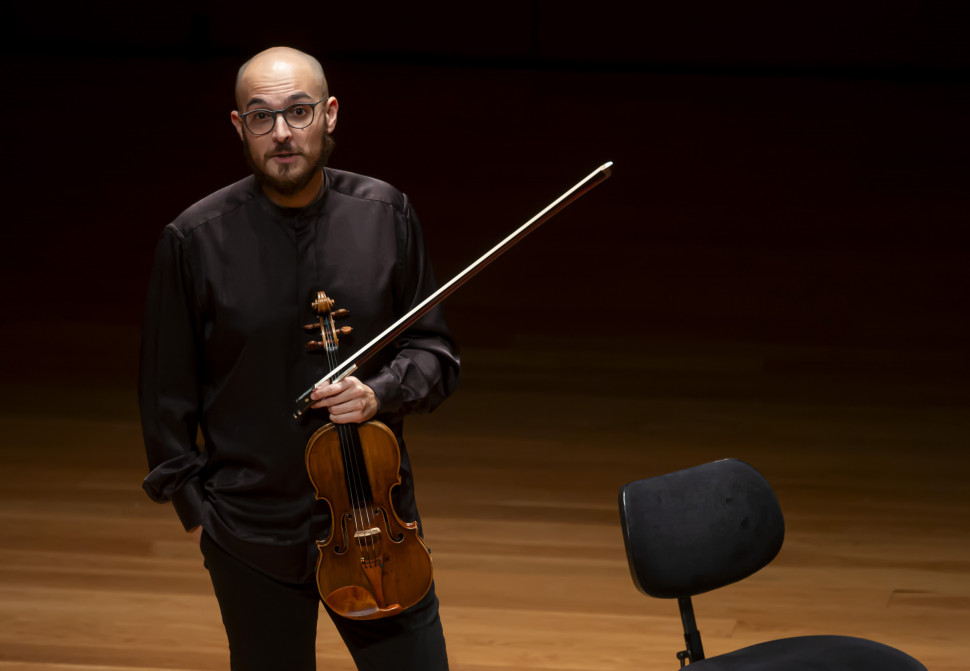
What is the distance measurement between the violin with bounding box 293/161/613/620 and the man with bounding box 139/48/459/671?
1.4 inches

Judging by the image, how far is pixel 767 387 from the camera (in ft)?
14.3

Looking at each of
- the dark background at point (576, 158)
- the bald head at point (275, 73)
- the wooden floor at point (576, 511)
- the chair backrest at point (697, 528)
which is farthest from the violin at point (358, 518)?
the dark background at point (576, 158)

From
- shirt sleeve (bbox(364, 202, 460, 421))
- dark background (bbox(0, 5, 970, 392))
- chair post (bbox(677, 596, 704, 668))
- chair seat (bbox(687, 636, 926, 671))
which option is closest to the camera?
shirt sleeve (bbox(364, 202, 460, 421))

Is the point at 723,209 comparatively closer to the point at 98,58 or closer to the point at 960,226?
the point at 960,226

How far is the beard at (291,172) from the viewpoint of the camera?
170 cm

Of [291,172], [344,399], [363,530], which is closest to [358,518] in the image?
[363,530]

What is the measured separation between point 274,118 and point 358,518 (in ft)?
1.81

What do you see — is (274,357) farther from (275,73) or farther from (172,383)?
(275,73)

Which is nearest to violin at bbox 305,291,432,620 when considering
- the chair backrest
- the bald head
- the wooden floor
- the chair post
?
the bald head

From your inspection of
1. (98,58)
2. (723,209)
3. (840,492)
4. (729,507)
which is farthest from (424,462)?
(98,58)

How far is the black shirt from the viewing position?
175 cm

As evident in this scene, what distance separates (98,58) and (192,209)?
815cm

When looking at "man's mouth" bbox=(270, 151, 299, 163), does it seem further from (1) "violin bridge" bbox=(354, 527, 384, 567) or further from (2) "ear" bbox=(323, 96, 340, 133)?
(1) "violin bridge" bbox=(354, 527, 384, 567)

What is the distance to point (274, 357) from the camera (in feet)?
5.79
